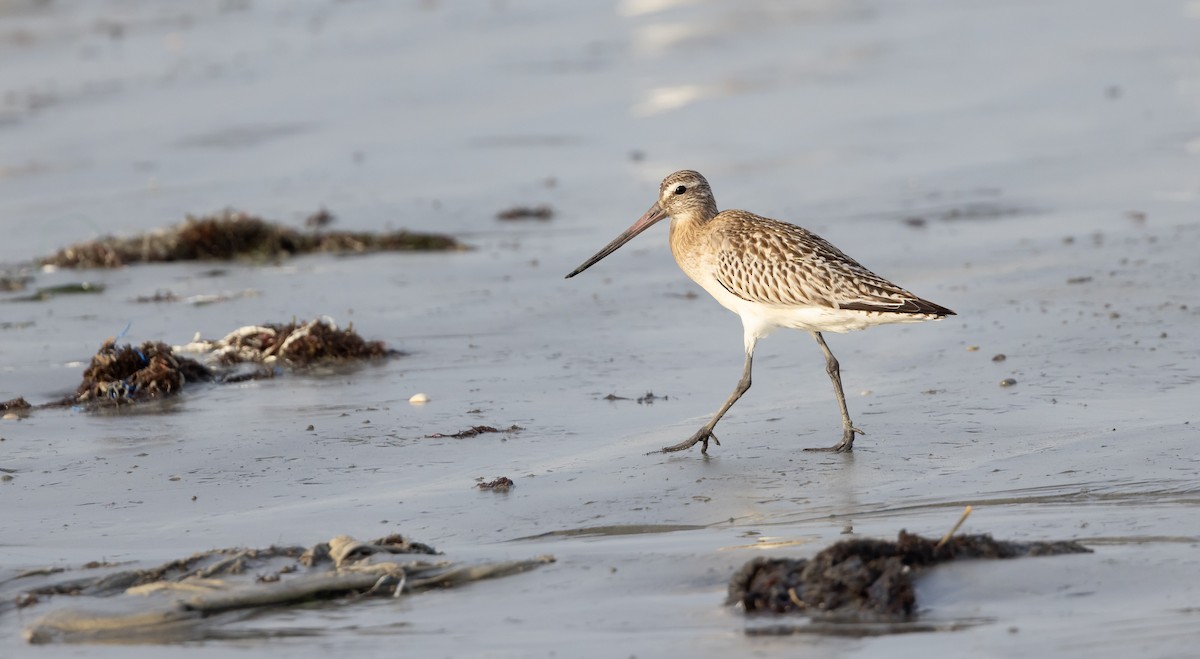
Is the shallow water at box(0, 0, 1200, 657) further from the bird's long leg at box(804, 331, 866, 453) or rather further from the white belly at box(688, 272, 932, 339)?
the white belly at box(688, 272, 932, 339)

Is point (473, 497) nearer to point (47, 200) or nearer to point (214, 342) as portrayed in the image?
point (214, 342)

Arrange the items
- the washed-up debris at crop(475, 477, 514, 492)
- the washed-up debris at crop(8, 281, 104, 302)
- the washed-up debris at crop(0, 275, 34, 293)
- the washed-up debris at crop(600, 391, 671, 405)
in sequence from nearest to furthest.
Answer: the washed-up debris at crop(475, 477, 514, 492) → the washed-up debris at crop(600, 391, 671, 405) → the washed-up debris at crop(8, 281, 104, 302) → the washed-up debris at crop(0, 275, 34, 293)

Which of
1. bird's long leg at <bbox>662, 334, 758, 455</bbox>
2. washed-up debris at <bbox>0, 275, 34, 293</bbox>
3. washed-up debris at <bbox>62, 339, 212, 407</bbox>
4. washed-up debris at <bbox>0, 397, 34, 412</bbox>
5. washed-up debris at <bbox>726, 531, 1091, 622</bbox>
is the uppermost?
washed-up debris at <bbox>0, 275, 34, 293</bbox>

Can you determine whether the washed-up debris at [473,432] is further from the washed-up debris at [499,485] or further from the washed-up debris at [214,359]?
the washed-up debris at [214,359]

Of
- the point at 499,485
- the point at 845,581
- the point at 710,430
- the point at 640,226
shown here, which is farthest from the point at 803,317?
the point at 845,581

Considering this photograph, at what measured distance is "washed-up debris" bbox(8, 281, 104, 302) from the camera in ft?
36.6

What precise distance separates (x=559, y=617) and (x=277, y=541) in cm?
138

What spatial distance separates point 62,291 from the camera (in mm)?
11312

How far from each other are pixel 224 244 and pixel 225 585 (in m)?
7.36

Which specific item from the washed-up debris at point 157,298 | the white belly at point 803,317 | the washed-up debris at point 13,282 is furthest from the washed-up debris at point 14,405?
the white belly at point 803,317

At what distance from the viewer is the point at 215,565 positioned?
543 cm

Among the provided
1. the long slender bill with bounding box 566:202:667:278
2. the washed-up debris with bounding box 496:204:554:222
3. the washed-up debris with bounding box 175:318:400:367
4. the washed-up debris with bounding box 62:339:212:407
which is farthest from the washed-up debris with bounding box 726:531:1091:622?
the washed-up debris with bounding box 496:204:554:222

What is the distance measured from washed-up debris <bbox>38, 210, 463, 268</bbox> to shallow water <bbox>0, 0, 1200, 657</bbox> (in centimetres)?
24

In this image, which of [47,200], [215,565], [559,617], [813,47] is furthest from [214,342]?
[813,47]
